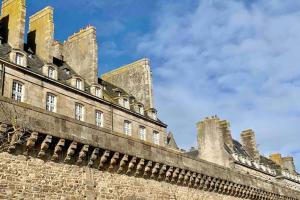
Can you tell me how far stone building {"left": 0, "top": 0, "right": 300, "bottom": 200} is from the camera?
39.0 ft

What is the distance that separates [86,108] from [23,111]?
18941 mm

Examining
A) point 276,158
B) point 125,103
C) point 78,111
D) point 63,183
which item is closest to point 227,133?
point 125,103

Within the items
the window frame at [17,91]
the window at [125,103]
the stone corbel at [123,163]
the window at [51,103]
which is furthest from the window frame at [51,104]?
the stone corbel at [123,163]

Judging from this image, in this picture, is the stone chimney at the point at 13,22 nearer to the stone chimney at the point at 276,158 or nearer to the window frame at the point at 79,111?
the window frame at the point at 79,111

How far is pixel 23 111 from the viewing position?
11859mm

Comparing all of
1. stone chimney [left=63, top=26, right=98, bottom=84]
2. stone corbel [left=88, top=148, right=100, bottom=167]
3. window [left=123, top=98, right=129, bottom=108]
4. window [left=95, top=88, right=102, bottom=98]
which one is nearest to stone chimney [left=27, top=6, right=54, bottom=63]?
stone chimney [left=63, top=26, right=98, bottom=84]

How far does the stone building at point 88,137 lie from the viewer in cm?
1190

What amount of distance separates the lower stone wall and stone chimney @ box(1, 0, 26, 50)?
15.8 meters

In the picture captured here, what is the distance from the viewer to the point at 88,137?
44.5ft

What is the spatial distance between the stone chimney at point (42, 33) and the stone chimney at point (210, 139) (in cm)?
1585

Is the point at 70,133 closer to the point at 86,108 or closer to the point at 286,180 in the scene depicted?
the point at 86,108

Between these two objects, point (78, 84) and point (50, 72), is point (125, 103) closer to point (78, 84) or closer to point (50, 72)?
point (78, 84)

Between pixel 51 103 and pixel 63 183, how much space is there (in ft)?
53.4

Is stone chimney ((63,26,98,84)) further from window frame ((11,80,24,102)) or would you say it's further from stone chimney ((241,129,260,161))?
stone chimney ((241,129,260,161))
